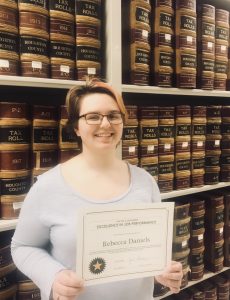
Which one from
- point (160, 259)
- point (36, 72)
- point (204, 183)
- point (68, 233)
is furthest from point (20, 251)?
point (204, 183)

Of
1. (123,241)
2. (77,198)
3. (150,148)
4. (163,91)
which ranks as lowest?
(123,241)

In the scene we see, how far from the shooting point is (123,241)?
889 millimetres

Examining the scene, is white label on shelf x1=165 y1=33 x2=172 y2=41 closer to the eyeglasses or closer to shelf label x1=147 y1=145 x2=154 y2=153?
shelf label x1=147 y1=145 x2=154 y2=153

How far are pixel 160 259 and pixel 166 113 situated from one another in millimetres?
680

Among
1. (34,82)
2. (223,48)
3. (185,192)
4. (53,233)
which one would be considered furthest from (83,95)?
(223,48)

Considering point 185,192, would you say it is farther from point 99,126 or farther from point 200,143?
point 99,126

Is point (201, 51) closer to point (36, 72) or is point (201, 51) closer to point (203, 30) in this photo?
point (203, 30)

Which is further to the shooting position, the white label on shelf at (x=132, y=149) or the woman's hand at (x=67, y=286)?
the white label on shelf at (x=132, y=149)

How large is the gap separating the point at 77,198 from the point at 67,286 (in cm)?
23

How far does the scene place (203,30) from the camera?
1484mm

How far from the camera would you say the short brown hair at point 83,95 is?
96 centimetres

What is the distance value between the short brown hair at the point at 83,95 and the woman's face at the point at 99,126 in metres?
0.01

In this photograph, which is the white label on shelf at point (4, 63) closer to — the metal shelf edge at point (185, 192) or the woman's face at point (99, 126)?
the woman's face at point (99, 126)

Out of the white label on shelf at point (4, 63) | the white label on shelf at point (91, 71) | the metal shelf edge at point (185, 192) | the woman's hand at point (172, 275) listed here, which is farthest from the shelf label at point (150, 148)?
the white label on shelf at point (4, 63)
